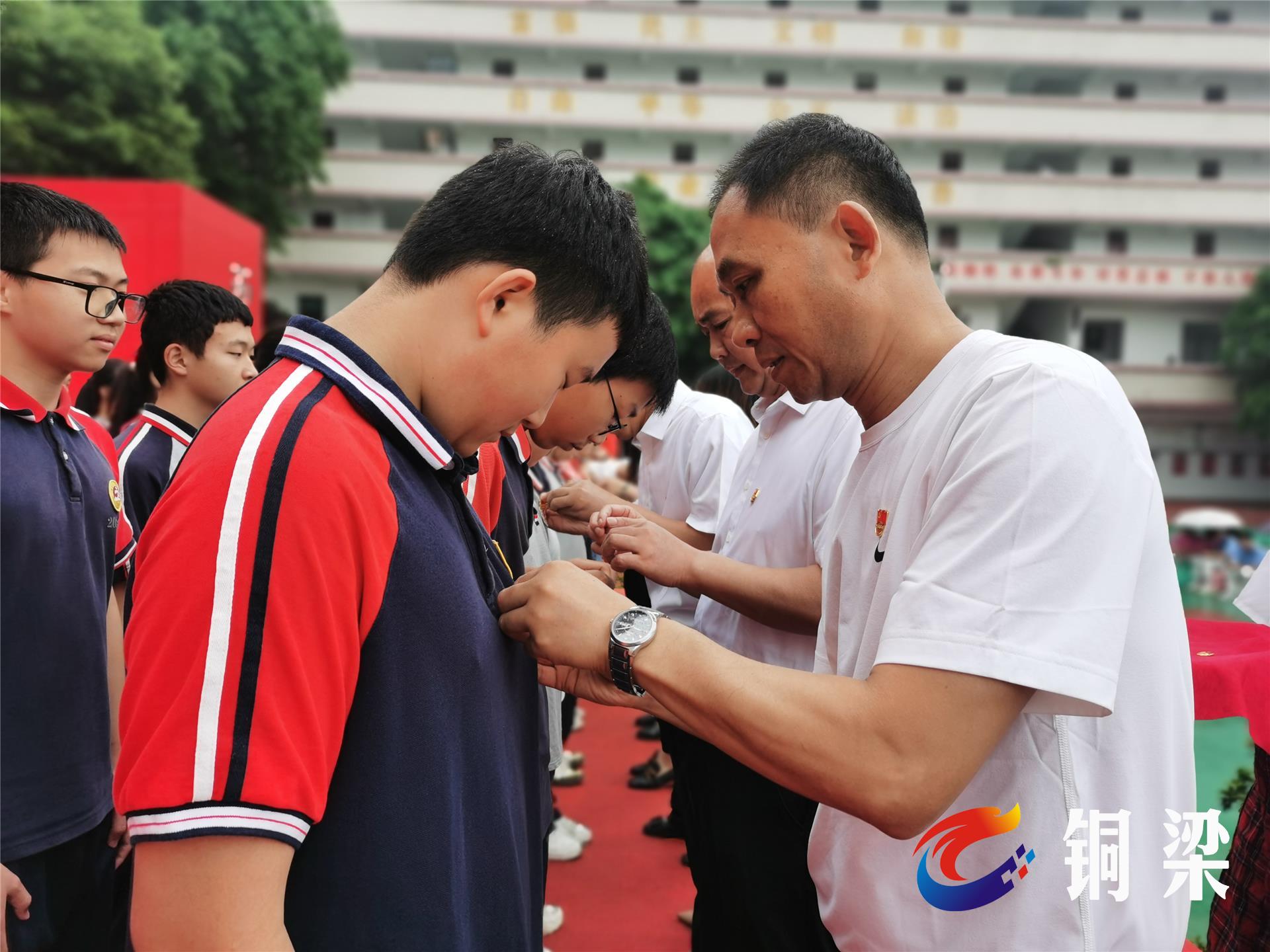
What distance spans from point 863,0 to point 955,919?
35116mm

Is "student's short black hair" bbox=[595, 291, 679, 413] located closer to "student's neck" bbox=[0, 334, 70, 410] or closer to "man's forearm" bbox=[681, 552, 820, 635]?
"man's forearm" bbox=[681, 552, 820, 635]

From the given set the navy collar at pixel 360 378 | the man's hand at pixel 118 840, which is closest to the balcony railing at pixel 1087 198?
the man's hand at pixel 118 840

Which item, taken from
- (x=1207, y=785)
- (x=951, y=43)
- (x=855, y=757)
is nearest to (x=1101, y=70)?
(x=951, y=43)

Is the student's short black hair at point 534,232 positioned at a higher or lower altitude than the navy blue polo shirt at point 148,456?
higher

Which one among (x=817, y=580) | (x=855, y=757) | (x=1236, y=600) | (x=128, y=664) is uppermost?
(x=128, y=664)

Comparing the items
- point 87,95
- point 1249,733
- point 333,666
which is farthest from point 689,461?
point 87,95

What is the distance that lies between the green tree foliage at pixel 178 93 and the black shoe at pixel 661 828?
13.6 meters

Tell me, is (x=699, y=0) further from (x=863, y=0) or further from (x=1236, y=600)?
(x=1236, y=600)

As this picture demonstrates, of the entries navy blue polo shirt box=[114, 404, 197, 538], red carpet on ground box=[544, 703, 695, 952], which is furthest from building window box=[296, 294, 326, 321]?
navy blue polo shirt box=[114, 404, 197, 538]

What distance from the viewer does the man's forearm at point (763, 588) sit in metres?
2.43

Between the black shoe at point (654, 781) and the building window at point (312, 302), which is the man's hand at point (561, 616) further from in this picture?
the building window at point (312, 302)

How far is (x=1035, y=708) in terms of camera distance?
1201 mm

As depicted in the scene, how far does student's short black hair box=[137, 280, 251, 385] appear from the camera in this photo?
→ 3271mm

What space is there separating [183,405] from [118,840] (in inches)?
59.2
